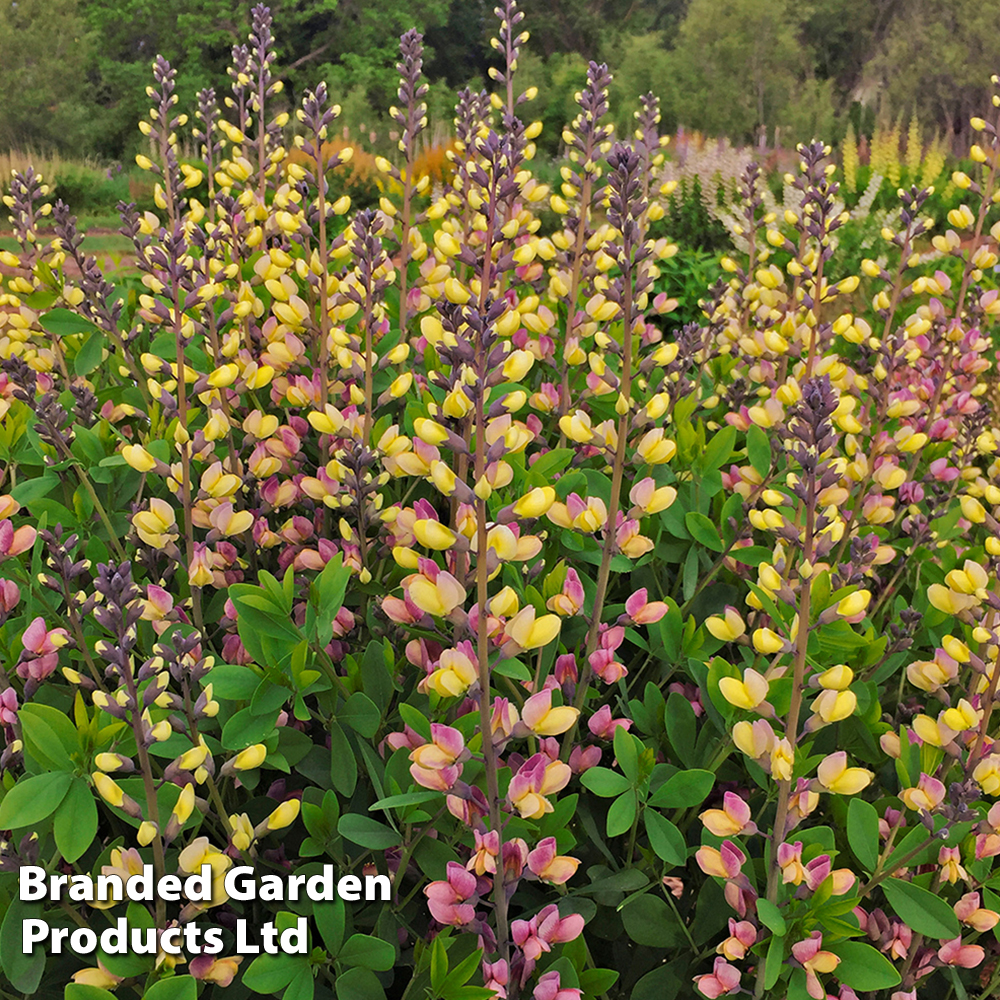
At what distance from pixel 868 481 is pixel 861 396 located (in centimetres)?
43

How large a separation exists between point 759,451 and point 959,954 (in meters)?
0.83

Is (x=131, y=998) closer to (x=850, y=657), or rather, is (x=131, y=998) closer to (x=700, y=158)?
(x=850, y=657)

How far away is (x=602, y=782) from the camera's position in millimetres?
1103

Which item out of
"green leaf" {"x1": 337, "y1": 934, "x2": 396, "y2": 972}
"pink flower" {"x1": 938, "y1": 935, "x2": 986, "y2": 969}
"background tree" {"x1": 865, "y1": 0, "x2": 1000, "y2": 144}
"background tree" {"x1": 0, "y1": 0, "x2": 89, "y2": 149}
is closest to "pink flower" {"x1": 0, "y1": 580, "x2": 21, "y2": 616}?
"green leaf" {"x1": 337, "y1": 934, "x2": 396, "y2": 972}

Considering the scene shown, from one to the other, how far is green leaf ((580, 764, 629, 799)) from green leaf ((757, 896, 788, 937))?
204 millimetres

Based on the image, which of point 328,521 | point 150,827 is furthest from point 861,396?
point 150,827

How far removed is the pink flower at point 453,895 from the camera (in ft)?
3.18

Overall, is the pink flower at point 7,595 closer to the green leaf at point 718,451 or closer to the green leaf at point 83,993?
the green leaf at point 83,993

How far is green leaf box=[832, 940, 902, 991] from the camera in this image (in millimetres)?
1032

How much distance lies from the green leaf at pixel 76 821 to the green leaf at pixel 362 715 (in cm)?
31

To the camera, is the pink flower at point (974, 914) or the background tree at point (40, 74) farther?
the background tree at point (40, 74)

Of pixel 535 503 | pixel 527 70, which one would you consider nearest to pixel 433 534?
pixel 535 503

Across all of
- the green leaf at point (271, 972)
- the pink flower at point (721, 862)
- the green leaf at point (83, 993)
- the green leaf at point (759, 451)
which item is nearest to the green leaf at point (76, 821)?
the green leaf at point (83, 993)

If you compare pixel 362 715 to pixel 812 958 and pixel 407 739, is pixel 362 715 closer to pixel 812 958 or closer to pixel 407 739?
pixel 407 739
